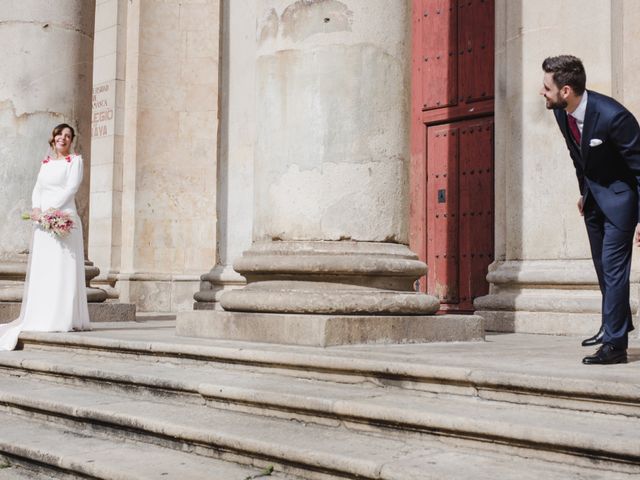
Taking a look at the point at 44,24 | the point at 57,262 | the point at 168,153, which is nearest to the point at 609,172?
the point at 57,262

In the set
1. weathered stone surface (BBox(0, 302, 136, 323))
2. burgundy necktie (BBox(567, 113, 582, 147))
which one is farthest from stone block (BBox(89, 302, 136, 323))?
burgundy necktie (BBox(567, 113, 582, 147))

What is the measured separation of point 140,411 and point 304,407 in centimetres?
112

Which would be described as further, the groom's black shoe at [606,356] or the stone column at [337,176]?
the stone column at [337,176]

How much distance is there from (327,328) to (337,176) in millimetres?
1278

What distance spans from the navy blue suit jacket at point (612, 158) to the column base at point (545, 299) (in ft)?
9.80

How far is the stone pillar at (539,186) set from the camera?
883 cm

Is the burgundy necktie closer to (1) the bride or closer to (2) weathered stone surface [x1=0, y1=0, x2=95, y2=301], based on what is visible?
(1) the bride

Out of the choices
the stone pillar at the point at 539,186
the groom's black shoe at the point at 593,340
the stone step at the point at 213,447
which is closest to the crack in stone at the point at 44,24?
the stone pillar at the point at 539,186

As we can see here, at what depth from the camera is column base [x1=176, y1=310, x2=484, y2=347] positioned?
641 cm

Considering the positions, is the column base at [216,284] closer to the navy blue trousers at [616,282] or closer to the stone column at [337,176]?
the stone column at [337,176]

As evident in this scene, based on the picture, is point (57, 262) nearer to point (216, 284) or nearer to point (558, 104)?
point (216, 284)

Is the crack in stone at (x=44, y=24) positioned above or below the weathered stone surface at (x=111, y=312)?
above

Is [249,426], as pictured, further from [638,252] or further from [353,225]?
[638,252]

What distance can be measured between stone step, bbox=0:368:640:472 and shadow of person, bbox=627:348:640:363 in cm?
144
